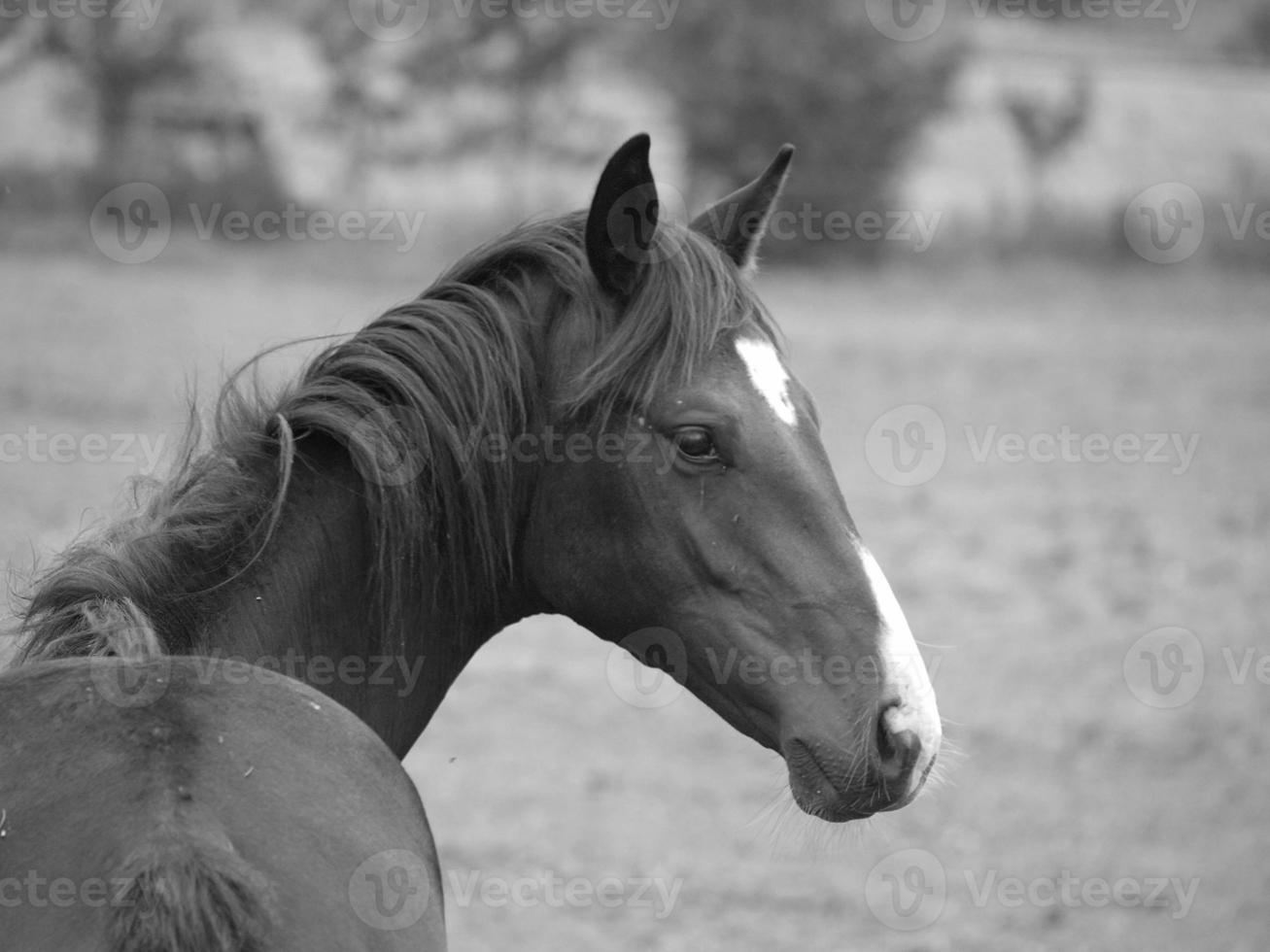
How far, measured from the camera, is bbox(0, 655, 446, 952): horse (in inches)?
63.5

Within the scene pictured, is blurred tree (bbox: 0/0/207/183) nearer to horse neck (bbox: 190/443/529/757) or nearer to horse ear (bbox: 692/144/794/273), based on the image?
horse ear (bbox: 692/144/794/273)

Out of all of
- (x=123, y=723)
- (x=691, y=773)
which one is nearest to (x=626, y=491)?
(x=123, y=723)

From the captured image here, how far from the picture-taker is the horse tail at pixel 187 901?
1560 mm

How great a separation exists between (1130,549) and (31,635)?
33.7 feet

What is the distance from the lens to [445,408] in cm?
261

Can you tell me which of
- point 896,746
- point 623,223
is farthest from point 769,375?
point 896,746

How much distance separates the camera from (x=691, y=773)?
7180 mm

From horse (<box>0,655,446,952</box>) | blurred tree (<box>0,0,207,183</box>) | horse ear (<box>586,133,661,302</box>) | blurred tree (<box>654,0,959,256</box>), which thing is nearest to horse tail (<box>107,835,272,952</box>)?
horse (<box>0,655,446,952</box>)

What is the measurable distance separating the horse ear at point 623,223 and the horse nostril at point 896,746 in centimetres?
96

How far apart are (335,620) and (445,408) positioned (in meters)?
0.46

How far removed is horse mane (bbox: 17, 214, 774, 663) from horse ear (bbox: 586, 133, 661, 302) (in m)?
0.03

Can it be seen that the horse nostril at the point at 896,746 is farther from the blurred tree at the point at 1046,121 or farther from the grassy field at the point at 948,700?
the blurred tree at the point at 1046,121

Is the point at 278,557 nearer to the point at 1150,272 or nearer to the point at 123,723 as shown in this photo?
the point at 123,723

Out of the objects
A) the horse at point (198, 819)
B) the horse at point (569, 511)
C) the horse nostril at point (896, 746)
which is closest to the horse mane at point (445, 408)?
the horse at point (569, 511)
